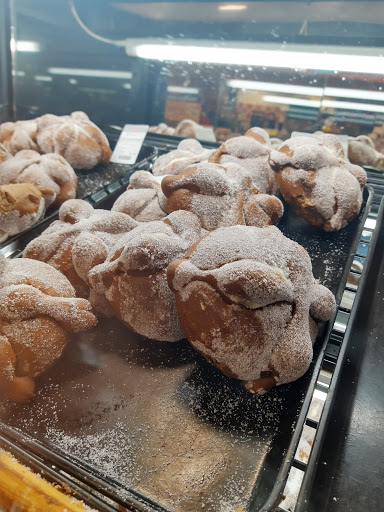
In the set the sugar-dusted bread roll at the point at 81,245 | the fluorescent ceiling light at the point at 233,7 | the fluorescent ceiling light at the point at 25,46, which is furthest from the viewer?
the fluorescent ceiling light at the point at 25,46

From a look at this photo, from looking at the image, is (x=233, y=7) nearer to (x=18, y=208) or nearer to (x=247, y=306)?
(x=18, y=208)

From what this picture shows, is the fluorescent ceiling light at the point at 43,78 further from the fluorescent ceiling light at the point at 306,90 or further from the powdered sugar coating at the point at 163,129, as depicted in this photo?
the fluorescent ceiling light at the point at 306,90

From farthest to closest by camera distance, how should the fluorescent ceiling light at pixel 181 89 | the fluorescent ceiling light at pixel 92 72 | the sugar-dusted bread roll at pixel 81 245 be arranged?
1. the fluorescent ceiling light at pixel 92 72
2. the fluorescent ceiling light at pixel 181 89
3. the sugar-dusted bread roll at pixel 81 245

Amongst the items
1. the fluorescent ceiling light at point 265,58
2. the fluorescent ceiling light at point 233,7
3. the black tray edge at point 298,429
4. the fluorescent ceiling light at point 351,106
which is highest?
the fluorescent ceiling light at point 233,7

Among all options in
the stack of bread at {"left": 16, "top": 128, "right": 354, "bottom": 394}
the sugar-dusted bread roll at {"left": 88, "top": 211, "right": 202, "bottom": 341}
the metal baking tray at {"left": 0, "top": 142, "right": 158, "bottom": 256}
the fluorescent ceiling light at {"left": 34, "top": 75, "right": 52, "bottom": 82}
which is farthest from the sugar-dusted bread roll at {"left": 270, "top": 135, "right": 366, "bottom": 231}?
the fluorescent ceiling light at {"left": 34, "top": 75, "right": 52, "bottom": 82}

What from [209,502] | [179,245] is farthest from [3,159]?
[209,502]

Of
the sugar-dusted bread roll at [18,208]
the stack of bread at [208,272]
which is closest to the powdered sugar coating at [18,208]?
the sugar-dusted bread roll at [18,208]

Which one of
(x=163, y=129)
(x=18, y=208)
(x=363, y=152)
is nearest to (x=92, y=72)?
(x=163, y=129)

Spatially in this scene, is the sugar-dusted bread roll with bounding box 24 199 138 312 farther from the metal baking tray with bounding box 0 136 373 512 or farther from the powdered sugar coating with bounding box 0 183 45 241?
the powdered sugar coating with bounding box 0 183 45 241
